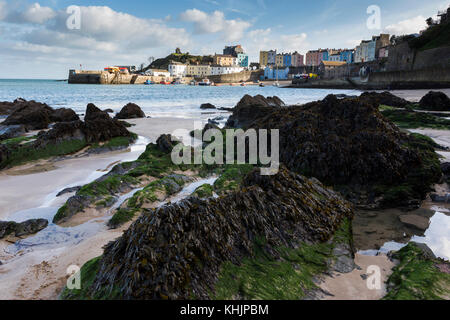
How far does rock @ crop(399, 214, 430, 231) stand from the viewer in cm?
441

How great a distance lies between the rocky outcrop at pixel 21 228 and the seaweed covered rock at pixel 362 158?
183 inches

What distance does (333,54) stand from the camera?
155m

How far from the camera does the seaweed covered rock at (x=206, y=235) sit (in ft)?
7.79

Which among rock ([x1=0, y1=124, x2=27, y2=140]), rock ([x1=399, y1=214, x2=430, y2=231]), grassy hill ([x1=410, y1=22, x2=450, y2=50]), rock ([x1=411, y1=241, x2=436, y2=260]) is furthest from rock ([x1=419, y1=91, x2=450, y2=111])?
grassy hill ([x1=410, y1=22, x2=450, y2=50])

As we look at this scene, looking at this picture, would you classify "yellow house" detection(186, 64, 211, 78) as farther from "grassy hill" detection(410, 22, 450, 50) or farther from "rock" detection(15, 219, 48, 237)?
"rock" detection(15, 219, 48, 237)

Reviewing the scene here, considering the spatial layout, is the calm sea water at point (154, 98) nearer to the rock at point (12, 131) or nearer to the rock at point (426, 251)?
the rock at point (12, 131)

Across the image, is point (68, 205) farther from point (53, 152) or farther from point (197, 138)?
point (197, 138)

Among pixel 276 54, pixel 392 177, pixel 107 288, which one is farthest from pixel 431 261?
pixel 276 54

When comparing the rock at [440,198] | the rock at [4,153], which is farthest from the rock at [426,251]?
the rock at [4,153]

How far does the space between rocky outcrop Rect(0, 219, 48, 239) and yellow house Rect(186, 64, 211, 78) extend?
16591 cm

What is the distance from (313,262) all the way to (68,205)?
398 centimetres

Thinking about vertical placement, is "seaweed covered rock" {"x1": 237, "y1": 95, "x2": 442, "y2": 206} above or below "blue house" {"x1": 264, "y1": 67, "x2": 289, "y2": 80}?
below

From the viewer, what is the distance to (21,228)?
4258 mm

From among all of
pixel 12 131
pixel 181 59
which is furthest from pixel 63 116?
pixel 181 59
